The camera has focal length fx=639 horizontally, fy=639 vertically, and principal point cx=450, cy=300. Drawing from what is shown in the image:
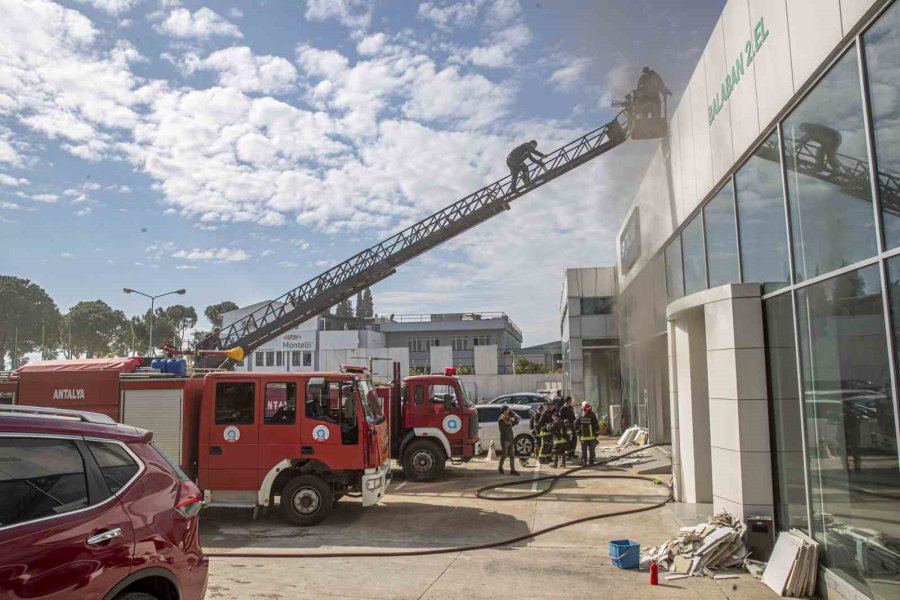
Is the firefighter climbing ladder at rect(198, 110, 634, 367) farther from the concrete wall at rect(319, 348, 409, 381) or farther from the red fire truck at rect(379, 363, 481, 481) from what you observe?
the concrete wall at rect(319, 348, 409, 381)

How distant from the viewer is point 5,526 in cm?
322

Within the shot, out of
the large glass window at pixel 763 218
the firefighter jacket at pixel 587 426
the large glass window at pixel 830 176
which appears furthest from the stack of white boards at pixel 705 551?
the firefighter jacket at pixel 587 426

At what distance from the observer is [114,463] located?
4.04 meters

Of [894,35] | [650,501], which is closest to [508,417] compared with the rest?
[650,501]

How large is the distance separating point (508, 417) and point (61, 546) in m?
12.4

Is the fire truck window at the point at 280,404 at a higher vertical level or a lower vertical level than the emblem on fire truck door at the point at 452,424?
higher

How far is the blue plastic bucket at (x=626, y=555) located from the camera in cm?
743

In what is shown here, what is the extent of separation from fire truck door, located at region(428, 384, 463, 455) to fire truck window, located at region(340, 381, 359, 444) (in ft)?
14.8

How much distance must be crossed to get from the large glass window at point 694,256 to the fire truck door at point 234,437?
7.94m

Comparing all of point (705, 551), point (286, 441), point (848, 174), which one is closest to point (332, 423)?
point (286, 441)

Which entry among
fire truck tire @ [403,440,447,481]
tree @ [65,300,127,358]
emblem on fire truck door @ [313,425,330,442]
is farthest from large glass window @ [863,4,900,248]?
tree @ [65,300,127,358]

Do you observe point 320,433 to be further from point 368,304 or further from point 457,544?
point 368,304

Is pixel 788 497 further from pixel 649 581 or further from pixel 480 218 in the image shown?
pixel 480 218

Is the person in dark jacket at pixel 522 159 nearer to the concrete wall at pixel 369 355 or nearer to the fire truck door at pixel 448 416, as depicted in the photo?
the fire truck door at pixel 448 416
